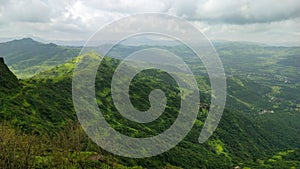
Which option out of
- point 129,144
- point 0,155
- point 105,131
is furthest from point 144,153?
point 0,155

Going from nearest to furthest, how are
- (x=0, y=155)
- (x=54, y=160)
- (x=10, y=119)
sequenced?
1. (x=0, y=155)
2. (x=54, y=160)
3. (x=10, y=119)

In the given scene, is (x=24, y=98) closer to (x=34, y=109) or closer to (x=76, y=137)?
(x=34, y=109)

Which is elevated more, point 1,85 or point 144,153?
point 1,85

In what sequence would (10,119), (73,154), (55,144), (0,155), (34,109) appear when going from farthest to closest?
(34,109), (10,119), (55,144), (73,154), (0,155)

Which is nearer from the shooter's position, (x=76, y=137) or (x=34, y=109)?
(x=76, y=137)

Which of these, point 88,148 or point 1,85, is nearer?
point 88,148

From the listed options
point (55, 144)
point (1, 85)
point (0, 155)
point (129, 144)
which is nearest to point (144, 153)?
point (129, 144)

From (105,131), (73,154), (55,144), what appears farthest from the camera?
(105,131)

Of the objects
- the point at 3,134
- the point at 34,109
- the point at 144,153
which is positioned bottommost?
the point at 144,153

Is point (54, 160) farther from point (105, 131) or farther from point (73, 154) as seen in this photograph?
point (105, 131)
